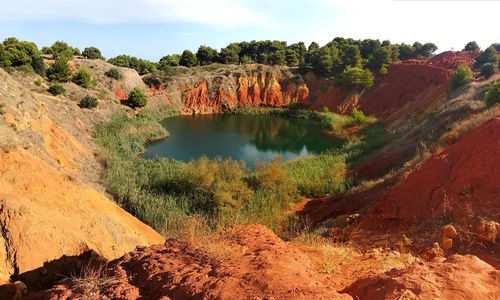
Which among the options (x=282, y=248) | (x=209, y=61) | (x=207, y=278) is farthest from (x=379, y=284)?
(x=209, y=61)

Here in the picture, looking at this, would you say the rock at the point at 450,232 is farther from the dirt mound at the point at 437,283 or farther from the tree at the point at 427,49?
the tree at the point at 427,49

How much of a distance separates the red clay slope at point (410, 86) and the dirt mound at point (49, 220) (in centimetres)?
3985

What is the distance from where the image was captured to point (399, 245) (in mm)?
9867

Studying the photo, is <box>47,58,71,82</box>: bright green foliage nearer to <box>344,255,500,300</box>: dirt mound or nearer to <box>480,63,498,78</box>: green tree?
<box>344,255,500,300</box>: dirt mound

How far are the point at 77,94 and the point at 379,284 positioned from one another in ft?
122

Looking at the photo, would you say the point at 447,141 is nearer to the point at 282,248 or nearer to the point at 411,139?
the point at 411,139

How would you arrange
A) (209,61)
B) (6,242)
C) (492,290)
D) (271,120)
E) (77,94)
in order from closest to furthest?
1. (492,290)
2. (6,242)
3. (77,94)
4. (271,120)
5. (209,61)

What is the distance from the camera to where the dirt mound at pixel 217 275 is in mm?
5581

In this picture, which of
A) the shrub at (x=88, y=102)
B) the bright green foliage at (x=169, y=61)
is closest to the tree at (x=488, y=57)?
Result: the shrub at (x=88, y=102)

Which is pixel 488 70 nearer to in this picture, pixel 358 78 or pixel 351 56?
pixel 358 78

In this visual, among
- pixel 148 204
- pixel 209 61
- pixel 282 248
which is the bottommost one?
pixel 148 204

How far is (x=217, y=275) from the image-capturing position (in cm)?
612

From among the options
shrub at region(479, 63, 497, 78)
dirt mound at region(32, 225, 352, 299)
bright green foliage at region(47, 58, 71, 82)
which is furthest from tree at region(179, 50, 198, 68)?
dirt mound at region(32, 225, 352, 299)

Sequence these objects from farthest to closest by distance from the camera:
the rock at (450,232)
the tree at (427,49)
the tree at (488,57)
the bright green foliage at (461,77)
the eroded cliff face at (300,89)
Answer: the tree at (427,49), the eroded cliff face at (300,89), the tree at (488,57), the bright green foliage at (461,77), the rock at (450,232)
